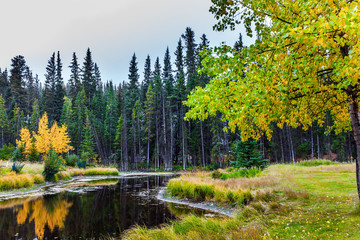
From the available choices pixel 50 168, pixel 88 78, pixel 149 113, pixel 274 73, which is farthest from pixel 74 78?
pixel 274 73

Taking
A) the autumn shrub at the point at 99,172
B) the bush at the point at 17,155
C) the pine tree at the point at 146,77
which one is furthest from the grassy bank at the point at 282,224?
the pine tree at the point at 146,77

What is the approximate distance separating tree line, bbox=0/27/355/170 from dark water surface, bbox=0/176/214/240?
2880cm

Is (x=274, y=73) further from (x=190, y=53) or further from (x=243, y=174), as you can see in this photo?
(x=190, y=53)

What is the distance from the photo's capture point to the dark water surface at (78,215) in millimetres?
8641

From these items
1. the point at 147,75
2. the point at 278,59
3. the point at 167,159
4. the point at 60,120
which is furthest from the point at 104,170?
the point at 147,75

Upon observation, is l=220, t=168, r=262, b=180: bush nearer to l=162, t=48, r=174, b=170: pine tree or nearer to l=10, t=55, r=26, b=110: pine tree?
l=162, t=48, r=174, b=170: pine tree

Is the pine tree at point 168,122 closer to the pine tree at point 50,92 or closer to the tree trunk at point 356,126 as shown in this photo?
the pine tree at point 50,92

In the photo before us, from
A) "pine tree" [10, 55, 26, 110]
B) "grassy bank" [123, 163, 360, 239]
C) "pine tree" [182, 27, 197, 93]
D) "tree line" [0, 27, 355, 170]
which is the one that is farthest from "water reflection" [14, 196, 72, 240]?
"pine tree" [10, 55, 26, 110]

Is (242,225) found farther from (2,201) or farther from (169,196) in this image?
(2,201)

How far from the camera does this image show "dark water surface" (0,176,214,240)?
28.3 feet

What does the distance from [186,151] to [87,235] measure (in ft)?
127

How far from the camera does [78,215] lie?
11.3 metres

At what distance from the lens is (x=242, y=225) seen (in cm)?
670

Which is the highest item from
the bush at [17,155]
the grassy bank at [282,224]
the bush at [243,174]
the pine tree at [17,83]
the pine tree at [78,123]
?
the pine tree at [17,83]
